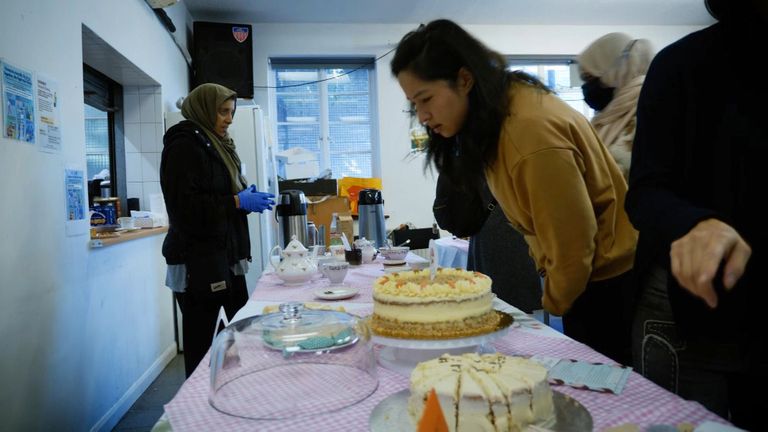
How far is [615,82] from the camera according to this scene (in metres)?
1.80

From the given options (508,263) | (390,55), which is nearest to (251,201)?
(508,263)

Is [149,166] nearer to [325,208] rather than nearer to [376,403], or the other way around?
[325,208]

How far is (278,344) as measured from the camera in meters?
0.94

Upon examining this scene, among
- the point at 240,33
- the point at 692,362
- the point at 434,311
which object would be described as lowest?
the point at 692,362

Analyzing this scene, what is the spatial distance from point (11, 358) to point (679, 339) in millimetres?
1991

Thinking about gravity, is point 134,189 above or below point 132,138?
below

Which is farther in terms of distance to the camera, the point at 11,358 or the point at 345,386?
the point at 11,358

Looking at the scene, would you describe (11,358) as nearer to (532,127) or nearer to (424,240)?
(532,127)

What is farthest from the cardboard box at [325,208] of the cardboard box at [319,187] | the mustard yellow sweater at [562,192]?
the mustard yellow sweater at [562,192]

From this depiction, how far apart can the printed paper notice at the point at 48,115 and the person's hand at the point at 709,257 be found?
220 centimetres

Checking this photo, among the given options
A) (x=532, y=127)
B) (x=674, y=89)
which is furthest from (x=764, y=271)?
(x=532, y=127)

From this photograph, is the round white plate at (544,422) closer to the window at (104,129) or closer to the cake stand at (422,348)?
the cake stand at (422,348)

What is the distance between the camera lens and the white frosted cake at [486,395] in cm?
58

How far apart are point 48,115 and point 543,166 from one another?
1.98 metres
